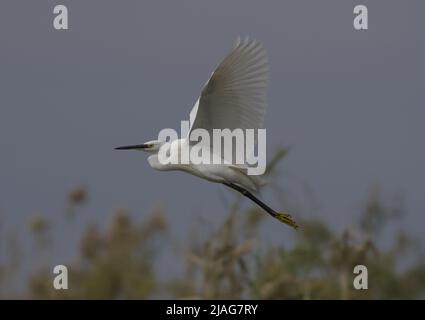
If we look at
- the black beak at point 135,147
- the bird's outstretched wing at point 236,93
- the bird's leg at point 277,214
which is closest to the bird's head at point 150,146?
the black beak at point 135,147

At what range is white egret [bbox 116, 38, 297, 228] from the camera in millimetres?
6047

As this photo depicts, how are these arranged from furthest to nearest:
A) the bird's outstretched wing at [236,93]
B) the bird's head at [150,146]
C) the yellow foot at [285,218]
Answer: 1. the yellow foot at [285,218]
2. the bird's head at [150,146]
3. the bird's outstretched wing at [236,93]

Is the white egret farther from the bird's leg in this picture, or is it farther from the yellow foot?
the yellow foot

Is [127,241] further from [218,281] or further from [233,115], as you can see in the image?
[233,115]

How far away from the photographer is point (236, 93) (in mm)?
6215

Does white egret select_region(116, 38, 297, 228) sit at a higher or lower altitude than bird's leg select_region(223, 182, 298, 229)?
higher

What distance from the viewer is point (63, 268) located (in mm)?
7453

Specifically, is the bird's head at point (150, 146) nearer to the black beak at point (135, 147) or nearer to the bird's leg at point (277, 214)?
the black beak at point (135, 147)

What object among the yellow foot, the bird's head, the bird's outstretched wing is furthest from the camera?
the yellow foot

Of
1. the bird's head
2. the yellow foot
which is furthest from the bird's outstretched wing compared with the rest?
the yellow foot

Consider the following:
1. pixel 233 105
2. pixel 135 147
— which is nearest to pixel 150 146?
pixel 135 147

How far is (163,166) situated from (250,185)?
490mm

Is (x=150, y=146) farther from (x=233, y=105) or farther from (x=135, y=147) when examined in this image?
(x=233, y=105)

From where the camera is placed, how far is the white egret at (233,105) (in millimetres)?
6047
